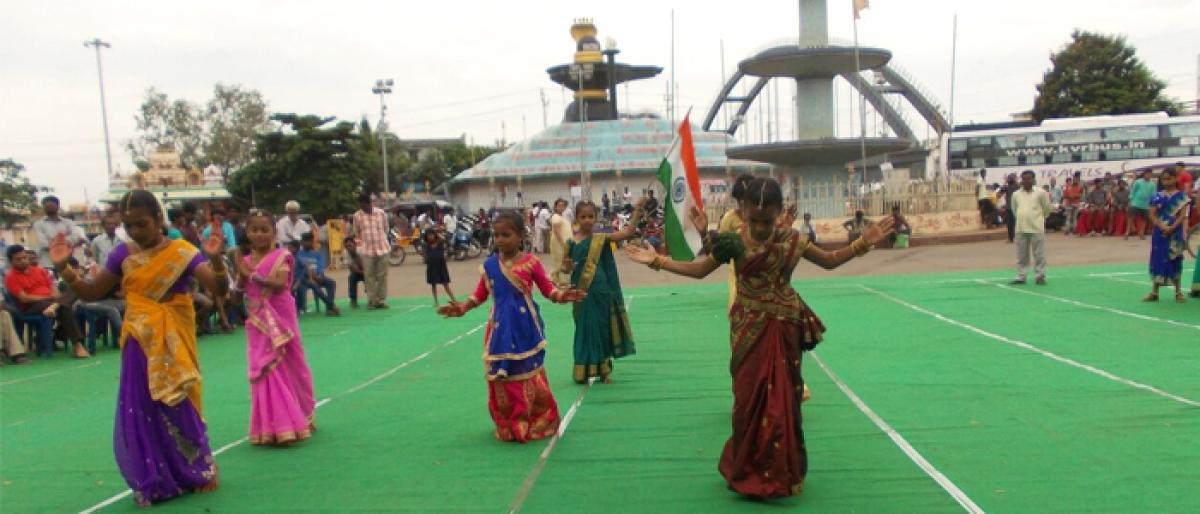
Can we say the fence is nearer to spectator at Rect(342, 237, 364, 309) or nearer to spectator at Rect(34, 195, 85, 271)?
spectator at Rect(342, 237, 364, 309)

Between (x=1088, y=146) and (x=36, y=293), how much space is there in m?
32.1

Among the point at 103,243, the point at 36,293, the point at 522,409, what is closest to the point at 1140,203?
the point at 522,409

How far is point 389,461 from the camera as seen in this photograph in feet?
16.0

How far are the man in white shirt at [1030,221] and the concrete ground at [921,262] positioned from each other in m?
2.05

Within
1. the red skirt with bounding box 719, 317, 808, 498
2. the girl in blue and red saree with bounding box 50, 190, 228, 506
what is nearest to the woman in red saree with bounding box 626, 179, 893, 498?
the red skirt with bounding box 719, 317, 808, 498

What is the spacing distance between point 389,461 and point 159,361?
51.0 inches

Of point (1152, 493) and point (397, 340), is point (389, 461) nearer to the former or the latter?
point (1152, 493)

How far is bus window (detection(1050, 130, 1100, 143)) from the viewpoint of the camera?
102 feet

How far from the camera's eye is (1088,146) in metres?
31.3

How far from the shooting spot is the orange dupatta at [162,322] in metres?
4.26

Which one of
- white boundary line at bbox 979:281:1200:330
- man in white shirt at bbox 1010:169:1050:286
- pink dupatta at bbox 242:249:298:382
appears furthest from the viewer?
man in white shirt at bbox 1010:169:1050:286

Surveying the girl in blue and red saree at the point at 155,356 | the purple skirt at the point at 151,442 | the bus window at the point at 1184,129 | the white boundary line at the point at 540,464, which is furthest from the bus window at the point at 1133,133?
the purple skirt at the point at 151,442

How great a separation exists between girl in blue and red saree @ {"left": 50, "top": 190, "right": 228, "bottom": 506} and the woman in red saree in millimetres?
2544

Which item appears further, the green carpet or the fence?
the fence
